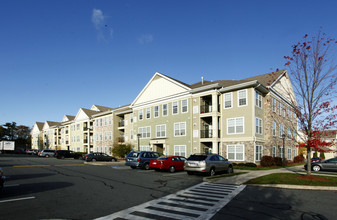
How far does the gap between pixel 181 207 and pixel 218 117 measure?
2051 cm

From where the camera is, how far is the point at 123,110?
44.6 m

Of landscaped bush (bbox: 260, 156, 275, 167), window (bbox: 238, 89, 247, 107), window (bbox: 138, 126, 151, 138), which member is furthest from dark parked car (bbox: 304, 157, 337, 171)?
window (bbox: 138, 126, 151, 138)

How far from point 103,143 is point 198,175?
112 ft

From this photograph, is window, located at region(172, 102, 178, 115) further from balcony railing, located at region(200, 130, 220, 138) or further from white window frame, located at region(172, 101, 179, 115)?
balcony railing, located at region(200, 130, 220, 138)

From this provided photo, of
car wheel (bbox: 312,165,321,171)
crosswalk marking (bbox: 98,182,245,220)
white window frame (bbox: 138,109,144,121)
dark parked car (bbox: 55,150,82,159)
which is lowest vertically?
dark parked car (bbox: 55,150,82,159)

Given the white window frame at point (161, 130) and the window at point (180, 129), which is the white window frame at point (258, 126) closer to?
the window at point (180, 129)

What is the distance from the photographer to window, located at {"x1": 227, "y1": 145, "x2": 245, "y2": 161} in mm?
25922

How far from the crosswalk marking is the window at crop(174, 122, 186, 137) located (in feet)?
63.9

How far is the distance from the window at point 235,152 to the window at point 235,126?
1608 mm

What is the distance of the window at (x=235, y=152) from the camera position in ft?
85.0

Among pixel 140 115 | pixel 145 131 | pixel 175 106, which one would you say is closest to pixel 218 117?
pixel 175 106

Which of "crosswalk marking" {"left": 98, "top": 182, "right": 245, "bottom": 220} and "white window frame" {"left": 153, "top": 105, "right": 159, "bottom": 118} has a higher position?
"white window frame" {"left": 153, "top": 105, "right": 159, "bottom": 118}

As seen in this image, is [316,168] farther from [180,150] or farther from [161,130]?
[161,130]

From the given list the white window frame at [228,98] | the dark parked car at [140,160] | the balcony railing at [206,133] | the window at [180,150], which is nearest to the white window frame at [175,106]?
the window at [180,150]
